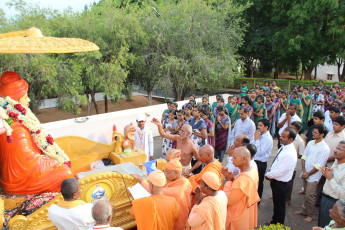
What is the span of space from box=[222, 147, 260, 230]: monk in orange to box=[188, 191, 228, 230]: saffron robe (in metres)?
0.58

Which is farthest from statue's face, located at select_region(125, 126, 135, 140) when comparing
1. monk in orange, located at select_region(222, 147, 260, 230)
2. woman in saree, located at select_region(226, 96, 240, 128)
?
woman in saree, located at select_region(226, 96, 240, 128)

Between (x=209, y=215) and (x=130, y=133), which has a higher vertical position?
(x=130, y=133)

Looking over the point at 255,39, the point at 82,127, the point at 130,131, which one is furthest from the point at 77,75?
the point at 255,39

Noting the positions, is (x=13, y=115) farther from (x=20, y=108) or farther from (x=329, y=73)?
(x=329, y=73)

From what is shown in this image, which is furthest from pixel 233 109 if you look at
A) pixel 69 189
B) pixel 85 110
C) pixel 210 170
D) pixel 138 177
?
pixel 85 110

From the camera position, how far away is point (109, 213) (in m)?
2.63

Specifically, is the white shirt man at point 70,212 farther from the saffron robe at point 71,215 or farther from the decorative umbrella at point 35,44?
the decorative umbrella at point 35,44

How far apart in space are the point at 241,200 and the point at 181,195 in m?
0.81

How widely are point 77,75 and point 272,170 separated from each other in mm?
9493

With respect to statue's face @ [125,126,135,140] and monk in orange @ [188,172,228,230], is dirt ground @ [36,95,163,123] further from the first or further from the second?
monk in orange @ [188,172,228,230]

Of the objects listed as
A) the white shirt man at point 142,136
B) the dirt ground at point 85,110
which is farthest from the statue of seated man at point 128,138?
the dirt ground at point 85,110

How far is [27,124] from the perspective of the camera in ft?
13.3

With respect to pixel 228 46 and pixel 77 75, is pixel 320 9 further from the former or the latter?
pixel 77 75

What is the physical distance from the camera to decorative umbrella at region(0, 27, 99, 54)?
3314 mm
